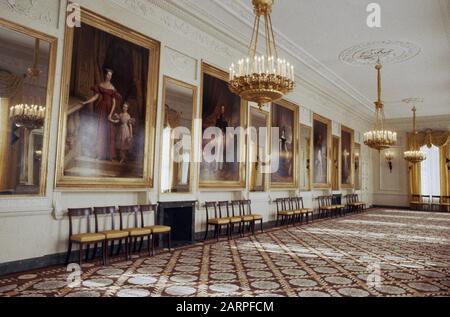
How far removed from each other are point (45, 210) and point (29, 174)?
0.57 m

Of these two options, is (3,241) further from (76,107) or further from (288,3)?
(288,3)

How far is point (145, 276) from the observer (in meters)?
4.56

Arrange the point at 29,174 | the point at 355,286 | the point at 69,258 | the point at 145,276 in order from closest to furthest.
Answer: the point at 355,286 < the point at 145,276 < the point at 29,174 < the point at 69,258

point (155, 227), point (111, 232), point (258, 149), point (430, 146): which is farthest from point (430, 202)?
point (111, 232)

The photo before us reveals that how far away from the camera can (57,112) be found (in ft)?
A: 17.2

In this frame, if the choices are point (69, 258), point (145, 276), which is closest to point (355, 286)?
point (145, 276)

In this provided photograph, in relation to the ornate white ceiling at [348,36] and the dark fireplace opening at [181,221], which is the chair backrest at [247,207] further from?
the ornate white ceiling at [348,36]

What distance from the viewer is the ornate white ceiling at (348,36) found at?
23.9ft

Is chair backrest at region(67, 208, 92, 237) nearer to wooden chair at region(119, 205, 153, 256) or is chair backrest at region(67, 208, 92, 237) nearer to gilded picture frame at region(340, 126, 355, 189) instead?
wooden chair at region(119, 205, 153, 256)

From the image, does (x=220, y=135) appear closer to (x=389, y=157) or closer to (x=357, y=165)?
(x=357, y=165)

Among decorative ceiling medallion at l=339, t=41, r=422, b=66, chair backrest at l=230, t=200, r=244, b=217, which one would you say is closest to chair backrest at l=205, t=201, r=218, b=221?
chair backrest at l=230, t=200, r=244, b=217

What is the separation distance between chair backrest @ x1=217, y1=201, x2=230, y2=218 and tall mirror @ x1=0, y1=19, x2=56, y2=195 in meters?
4.02

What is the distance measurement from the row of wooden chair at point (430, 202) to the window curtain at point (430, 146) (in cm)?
25

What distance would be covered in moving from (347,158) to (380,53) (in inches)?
277
